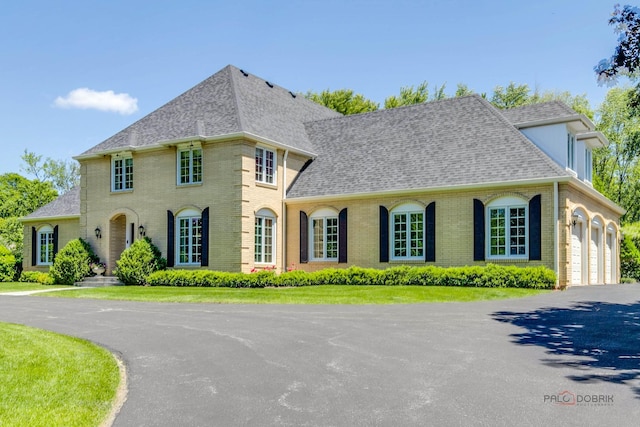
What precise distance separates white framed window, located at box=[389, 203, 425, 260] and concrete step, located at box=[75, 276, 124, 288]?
1213cm

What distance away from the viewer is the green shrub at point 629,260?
34.3 meters

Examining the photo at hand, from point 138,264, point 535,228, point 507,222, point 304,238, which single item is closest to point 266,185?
point 304,238

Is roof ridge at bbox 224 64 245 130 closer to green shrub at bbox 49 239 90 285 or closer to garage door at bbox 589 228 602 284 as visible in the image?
green shrub at bbox 49 239 90 285

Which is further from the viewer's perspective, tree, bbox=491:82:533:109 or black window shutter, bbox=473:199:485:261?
tree, bbox=491:82:533:109

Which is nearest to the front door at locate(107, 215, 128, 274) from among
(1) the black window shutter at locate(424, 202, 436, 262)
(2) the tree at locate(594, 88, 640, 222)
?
(1) the black window shutter at locate(424, 202, 436, 262)

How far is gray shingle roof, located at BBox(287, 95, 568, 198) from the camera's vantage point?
74.6ft

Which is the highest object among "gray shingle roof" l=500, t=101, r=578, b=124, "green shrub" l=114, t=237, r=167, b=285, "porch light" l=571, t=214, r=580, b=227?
"gray shingle roof" l=500, t=101, r=578, b=124

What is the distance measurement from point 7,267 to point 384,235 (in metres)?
22.4

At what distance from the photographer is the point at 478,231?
2238 centimetres

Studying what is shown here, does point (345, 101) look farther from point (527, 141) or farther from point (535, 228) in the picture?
point (535, 228)

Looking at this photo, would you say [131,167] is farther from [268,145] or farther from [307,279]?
[307,279]

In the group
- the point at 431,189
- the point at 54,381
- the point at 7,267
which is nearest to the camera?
the point at 54,381

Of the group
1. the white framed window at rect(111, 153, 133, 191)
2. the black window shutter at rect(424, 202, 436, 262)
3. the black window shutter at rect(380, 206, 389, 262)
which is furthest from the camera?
the white framed window at rect(111, 153, 133, 191)

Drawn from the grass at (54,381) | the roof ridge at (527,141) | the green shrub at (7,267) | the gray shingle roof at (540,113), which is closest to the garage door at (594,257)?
the roof ridge at (527,141)
